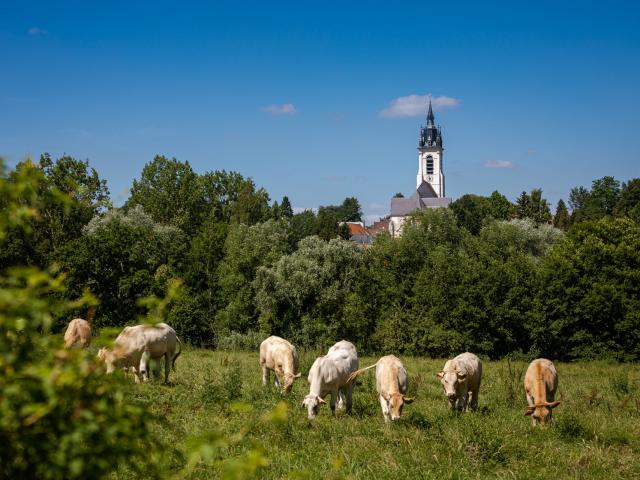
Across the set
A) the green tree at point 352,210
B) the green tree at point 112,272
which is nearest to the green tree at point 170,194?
the green tree at point 112,272

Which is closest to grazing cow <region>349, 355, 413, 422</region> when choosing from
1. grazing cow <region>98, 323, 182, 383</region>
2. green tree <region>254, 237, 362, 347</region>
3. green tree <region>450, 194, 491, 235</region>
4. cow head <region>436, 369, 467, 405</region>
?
cow head <region>436, 369, 467, 405</region>

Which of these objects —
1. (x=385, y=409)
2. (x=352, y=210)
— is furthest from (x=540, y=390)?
(x=352, y=210)

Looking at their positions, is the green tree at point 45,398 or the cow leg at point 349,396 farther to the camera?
the cow leg at point 349,396

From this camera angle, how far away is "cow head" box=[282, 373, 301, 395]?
1574cm

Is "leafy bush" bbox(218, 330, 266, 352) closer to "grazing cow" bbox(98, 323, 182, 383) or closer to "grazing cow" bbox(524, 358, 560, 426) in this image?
"grazing cow" bbox(98, 323, 182, 383)

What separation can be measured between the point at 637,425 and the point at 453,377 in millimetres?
3961

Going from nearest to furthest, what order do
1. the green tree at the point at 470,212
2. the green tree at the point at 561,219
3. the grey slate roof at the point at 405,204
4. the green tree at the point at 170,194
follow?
1. the green tree at the point at 170,194
2. the green tree at the point at 470,212
3. the green tree at the point at 561,219
4. the grey slate roof at the point at 405,204

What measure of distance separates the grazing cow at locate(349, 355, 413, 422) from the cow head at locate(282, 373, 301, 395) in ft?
6.35

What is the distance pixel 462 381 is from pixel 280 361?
5.10m

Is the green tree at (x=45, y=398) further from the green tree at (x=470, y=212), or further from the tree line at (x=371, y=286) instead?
the green tree at (x=470, y=212)

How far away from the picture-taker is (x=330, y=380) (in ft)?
46.9

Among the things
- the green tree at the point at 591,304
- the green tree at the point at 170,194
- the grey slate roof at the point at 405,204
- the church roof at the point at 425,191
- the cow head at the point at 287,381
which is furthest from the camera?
the church roof at the point at 425,191

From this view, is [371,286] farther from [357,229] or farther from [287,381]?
[357,229]

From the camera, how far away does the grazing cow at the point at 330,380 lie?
44.4 feet
